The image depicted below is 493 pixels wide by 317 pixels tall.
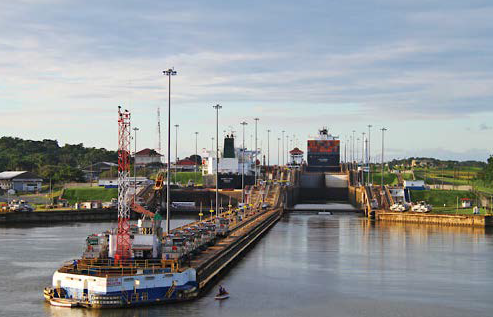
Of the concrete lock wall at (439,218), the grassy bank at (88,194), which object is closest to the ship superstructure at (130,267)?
the concrete lock wall at (439,218)

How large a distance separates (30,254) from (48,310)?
34.2m

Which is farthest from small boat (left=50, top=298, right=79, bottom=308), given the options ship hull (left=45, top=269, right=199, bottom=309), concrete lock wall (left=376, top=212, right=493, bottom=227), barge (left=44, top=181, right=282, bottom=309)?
concrete lock wall (left=376, top=212, right=493, bottom=227)

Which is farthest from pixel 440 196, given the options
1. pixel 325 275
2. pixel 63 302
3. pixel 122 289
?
pixel 63 302

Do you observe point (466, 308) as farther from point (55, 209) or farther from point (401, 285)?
point (55, 209)

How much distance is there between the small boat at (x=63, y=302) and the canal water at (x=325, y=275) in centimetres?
52

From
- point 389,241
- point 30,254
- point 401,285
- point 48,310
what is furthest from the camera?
point 389,241

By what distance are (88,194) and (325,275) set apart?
116 m

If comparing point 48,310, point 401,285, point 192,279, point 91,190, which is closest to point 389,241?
point 401,285

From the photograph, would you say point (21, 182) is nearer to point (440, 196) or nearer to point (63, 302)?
point (440, 196)

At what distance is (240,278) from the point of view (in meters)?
69.9

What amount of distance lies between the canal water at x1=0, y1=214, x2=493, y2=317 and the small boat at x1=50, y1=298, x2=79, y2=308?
52cm

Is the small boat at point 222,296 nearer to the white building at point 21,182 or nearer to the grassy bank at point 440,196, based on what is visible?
the grassy bank at point 440,196

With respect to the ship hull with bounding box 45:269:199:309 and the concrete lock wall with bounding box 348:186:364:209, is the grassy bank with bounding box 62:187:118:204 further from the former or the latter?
the ship hull with bounding box 45:269:199:309

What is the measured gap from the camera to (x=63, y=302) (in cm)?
5356
